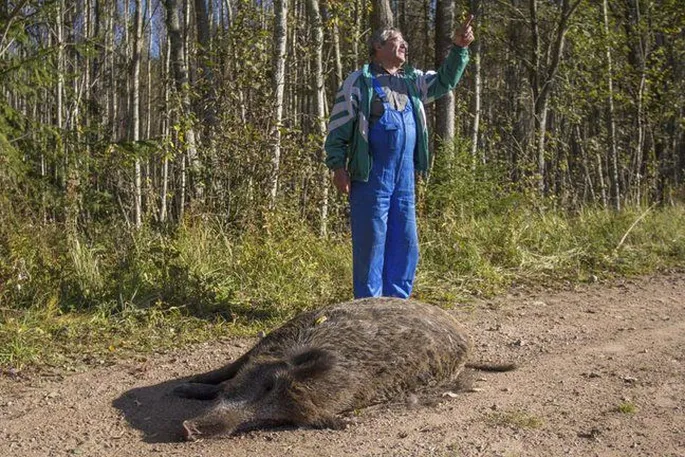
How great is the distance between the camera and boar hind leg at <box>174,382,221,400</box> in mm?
5148

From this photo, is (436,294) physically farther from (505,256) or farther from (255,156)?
(255,156)

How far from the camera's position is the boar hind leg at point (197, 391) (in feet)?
16.9

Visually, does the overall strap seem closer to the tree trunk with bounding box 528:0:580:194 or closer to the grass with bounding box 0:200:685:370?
the grass with bounding box 0:200:685:370

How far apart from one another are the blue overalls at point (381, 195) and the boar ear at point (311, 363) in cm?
152

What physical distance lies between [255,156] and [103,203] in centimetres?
305

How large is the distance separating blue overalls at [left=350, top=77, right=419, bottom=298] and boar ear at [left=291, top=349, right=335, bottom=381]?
59.8 inches

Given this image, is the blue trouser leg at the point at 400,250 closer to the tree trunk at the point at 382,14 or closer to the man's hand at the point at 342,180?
the man's hand at the point at 342,180

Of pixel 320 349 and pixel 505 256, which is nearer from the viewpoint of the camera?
pixel 320 349

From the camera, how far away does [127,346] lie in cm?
630

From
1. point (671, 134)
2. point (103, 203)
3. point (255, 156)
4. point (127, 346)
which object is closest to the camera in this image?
point (127, 346)

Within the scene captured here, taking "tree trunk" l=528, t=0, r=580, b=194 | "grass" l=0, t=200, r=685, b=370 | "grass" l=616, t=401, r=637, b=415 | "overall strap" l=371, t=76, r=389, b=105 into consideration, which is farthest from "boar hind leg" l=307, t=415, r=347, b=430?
"tree trunk" l=528, t=0, r=580, b=194

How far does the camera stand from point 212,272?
25.6ft

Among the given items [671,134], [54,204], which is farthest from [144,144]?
[671,134]

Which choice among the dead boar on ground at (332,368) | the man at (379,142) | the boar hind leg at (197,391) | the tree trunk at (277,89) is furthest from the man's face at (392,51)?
the boar hind leg at (197,391)
